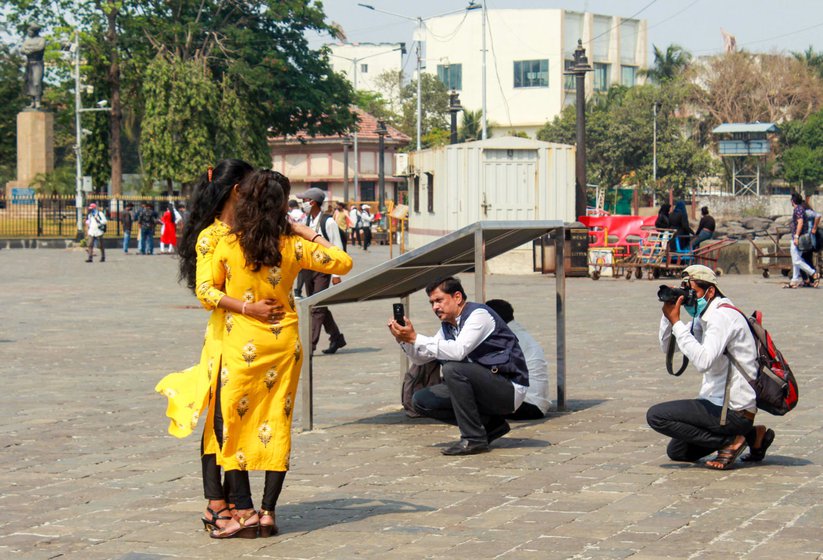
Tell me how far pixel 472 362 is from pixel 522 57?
97.4 metres

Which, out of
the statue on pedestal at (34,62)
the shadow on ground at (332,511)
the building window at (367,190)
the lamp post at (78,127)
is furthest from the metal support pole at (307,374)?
the building window at (367,190)

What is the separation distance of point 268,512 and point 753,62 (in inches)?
3194

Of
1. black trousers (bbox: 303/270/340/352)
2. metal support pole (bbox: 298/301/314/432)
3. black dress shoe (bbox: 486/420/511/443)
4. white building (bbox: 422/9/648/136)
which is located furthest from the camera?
white building (bbox: 422/9/648/136)

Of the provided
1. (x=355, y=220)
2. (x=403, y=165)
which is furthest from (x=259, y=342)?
(x=355, y=220)

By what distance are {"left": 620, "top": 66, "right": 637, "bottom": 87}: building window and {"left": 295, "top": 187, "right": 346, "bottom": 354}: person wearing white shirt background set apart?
313 ft

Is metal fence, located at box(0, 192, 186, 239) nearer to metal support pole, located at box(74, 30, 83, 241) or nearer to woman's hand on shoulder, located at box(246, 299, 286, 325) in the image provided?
metal support pole, located at box(74, 30, 83, 241)

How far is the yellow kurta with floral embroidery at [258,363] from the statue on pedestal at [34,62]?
49579mm

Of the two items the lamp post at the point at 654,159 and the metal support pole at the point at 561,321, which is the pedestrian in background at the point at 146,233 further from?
the lamp post at the point at 654,159

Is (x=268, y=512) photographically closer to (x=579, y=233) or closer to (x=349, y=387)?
(x=349, y=387)

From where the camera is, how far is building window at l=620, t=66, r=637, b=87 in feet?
351

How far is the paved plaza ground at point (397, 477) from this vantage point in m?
5.65

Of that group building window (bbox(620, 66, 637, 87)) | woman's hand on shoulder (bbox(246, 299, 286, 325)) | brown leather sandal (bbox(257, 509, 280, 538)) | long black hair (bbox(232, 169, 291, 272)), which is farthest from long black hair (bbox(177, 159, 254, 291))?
building window (bbox(620, 66, 637, 87))

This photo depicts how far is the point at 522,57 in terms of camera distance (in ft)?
339

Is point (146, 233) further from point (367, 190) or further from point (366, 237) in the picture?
point (367, 190)
